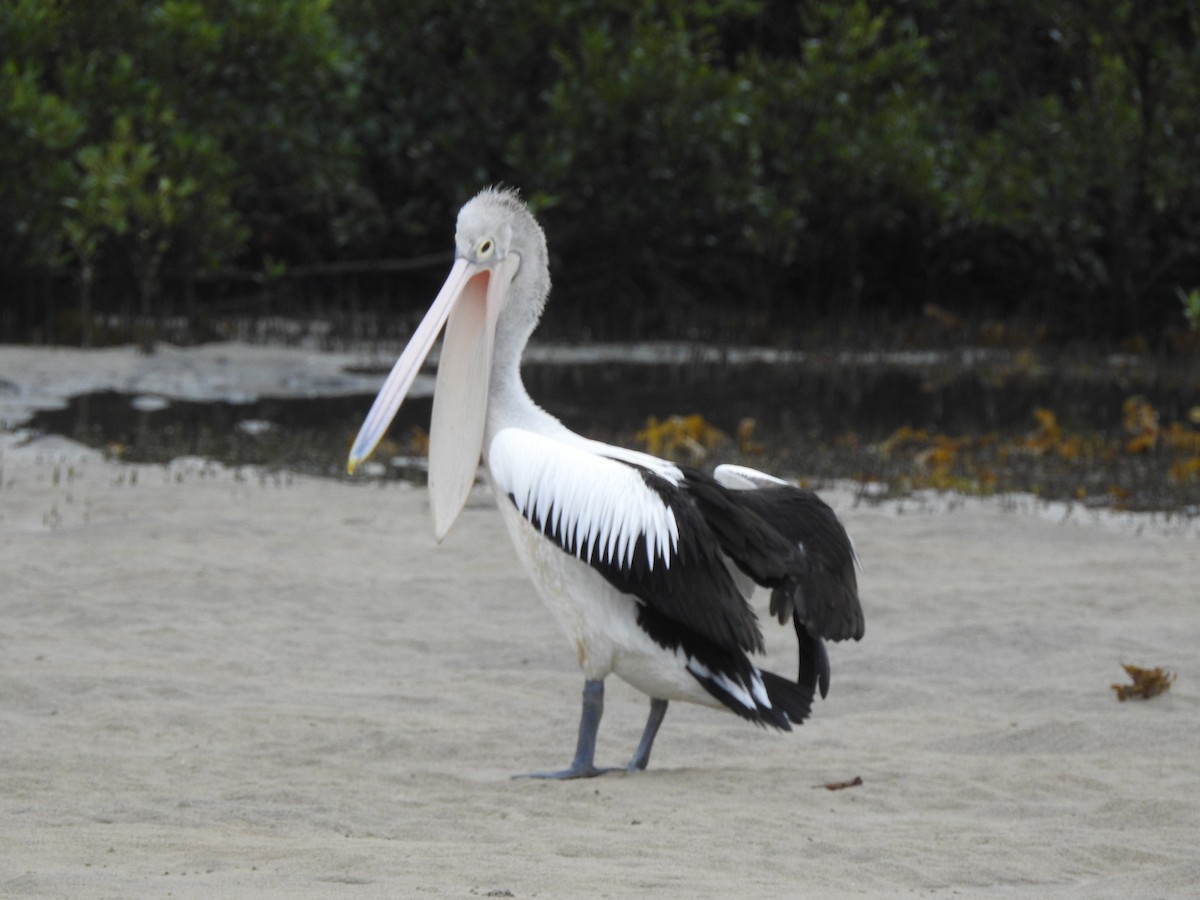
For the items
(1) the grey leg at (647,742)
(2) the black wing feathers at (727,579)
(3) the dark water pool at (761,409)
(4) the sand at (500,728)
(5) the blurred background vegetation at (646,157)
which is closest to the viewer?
(4) the sand at (500,728)

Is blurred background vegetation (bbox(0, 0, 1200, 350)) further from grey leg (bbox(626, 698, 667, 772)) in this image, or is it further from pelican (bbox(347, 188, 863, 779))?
grey leg (bbox(626, 698, 667, 772))

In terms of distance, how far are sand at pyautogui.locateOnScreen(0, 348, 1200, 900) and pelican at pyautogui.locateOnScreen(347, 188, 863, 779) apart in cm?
26

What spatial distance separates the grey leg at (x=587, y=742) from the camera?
4.08 metres

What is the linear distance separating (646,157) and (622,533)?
490 inches

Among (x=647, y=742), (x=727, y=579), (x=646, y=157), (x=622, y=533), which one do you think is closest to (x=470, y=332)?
(x=622, y=533)

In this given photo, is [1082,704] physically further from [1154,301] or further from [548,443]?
[1154,301]

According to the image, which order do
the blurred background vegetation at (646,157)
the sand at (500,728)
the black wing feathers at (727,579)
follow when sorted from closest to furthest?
the sand at (500,728)
the black wing feathers at (727,579)
the blurred background vegetation at (646,157)

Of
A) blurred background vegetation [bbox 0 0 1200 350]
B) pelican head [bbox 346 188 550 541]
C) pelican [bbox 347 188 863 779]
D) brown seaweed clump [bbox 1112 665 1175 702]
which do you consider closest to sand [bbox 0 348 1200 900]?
brown seaweed clump [bbox 1112 665 1175 702]

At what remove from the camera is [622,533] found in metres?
3.88

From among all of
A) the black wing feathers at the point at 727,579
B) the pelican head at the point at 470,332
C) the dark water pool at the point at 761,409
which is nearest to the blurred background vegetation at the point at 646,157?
the dark water pool at the point at 761,409

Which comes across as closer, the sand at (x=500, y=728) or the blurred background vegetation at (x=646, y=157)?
the sand at (x=500, y=728)

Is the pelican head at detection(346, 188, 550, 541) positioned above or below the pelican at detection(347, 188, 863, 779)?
above

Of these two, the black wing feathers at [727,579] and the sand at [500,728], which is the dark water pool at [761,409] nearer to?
the sand at [500,728]

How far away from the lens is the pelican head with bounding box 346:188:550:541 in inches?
172
